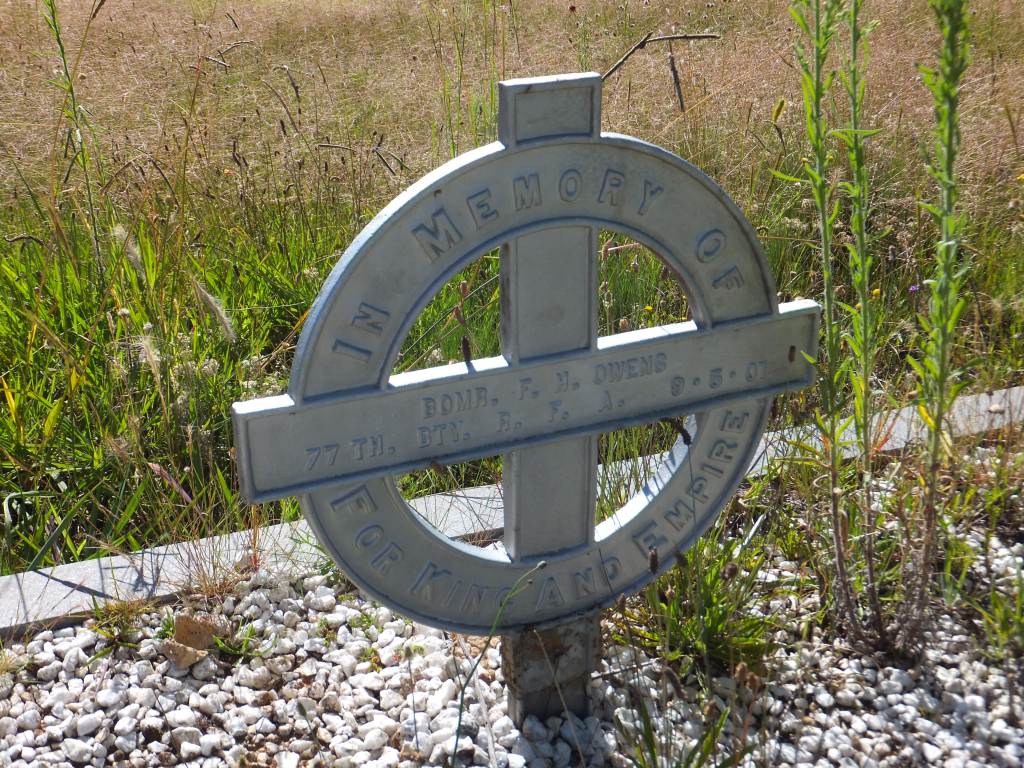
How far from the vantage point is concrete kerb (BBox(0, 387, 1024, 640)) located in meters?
2.33

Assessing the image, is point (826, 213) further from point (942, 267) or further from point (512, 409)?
point (512, 409)

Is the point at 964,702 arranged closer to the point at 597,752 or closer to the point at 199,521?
the point at 597,752

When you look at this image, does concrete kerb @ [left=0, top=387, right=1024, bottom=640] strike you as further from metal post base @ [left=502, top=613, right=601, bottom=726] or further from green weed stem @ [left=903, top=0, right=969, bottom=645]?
metal post base @ [left=502, top=613, right=601, bottom=726]

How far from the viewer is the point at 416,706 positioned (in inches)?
85.4

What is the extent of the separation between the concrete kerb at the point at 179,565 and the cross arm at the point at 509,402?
0.26m

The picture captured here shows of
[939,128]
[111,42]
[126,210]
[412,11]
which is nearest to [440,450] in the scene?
[939,128]

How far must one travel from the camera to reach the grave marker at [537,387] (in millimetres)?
1640

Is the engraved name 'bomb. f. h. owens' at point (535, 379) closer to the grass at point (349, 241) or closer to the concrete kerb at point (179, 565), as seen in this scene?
the grass at point (349, 241)

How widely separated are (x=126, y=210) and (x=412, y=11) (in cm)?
446

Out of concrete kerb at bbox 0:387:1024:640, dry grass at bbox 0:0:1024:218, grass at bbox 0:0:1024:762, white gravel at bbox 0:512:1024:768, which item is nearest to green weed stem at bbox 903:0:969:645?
grass at bbox 0:0:1024:762

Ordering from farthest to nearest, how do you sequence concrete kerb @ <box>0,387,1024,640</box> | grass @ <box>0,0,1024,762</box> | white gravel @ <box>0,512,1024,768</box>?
grass @ <box>0,0,1024,762</box>, concrete kerb @ <box>0,387,1024,640</box>, white gravel @ <box>0,512,1024,768</box>

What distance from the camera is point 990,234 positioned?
12.4 ft

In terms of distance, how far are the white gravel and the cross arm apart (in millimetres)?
552

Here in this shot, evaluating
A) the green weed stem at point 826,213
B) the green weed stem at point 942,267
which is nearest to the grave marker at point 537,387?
the green weed stem at point 826,213
